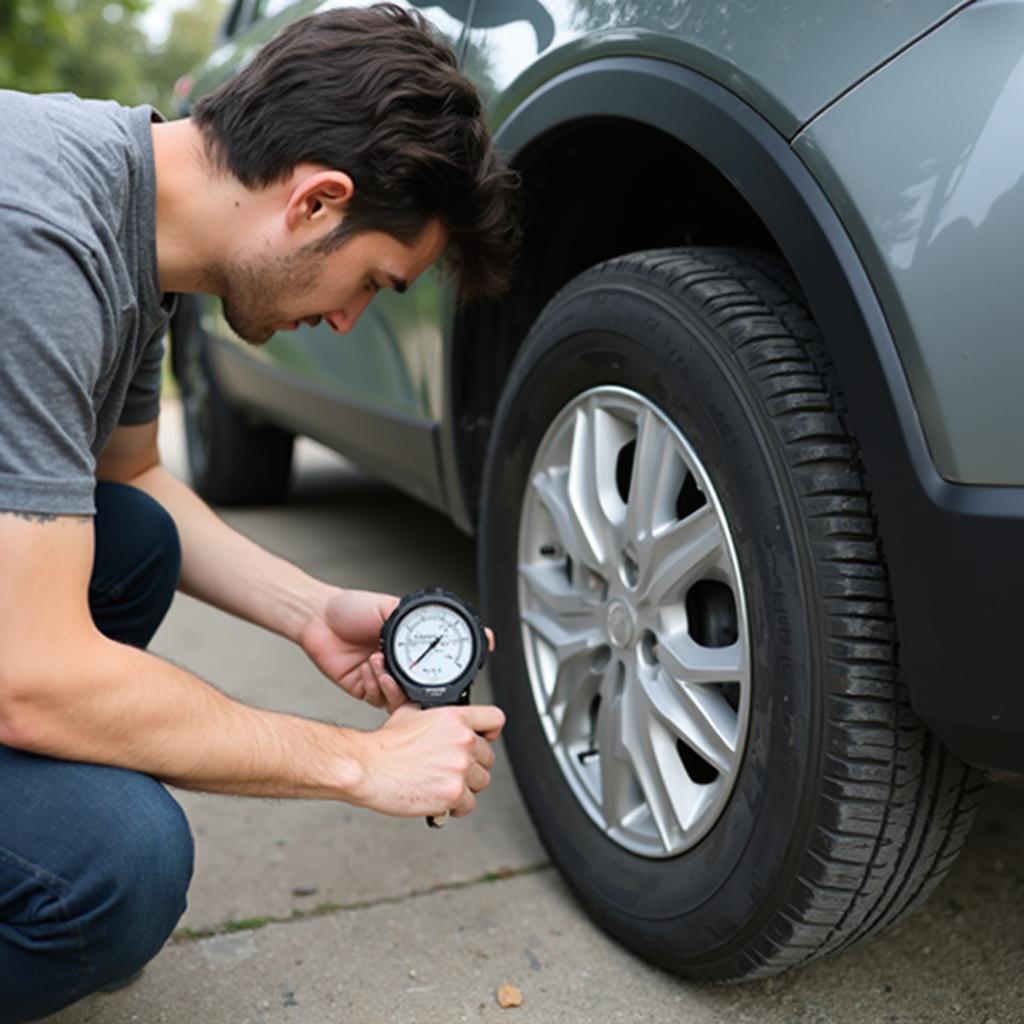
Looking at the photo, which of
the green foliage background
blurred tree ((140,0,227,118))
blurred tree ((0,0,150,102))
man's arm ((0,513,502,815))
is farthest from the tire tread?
blurred tree ((140,0,227,118))

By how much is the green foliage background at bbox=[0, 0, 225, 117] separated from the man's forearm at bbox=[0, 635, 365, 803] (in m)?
3.35

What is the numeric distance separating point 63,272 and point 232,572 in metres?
0.78

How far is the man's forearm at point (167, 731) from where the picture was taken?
1278mm

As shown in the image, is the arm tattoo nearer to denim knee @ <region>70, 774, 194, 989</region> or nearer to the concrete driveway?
denim knee @ <region>70, 774, 194, 989</region>

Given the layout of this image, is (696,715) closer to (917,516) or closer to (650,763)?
(650,763)

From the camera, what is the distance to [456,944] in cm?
180

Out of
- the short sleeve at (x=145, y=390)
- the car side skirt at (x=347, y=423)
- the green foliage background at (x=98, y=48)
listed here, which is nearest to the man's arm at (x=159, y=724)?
the short sleeve at (x=145, y=390)

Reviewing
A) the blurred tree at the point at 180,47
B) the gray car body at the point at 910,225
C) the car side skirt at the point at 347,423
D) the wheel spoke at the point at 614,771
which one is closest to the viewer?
the gray car body at the point at 910,225

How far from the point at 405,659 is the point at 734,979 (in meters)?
0.57

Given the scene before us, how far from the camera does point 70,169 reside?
1.33m

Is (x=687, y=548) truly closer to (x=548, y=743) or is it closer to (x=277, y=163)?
(x=548, y=743)

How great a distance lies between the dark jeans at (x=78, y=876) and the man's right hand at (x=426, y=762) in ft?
0.73

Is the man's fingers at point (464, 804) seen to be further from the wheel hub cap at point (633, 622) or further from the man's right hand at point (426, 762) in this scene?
the wheel hub cap at point (633, 622)

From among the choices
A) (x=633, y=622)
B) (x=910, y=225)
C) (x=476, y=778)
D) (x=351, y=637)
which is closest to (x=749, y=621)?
(x=633, y=622)
